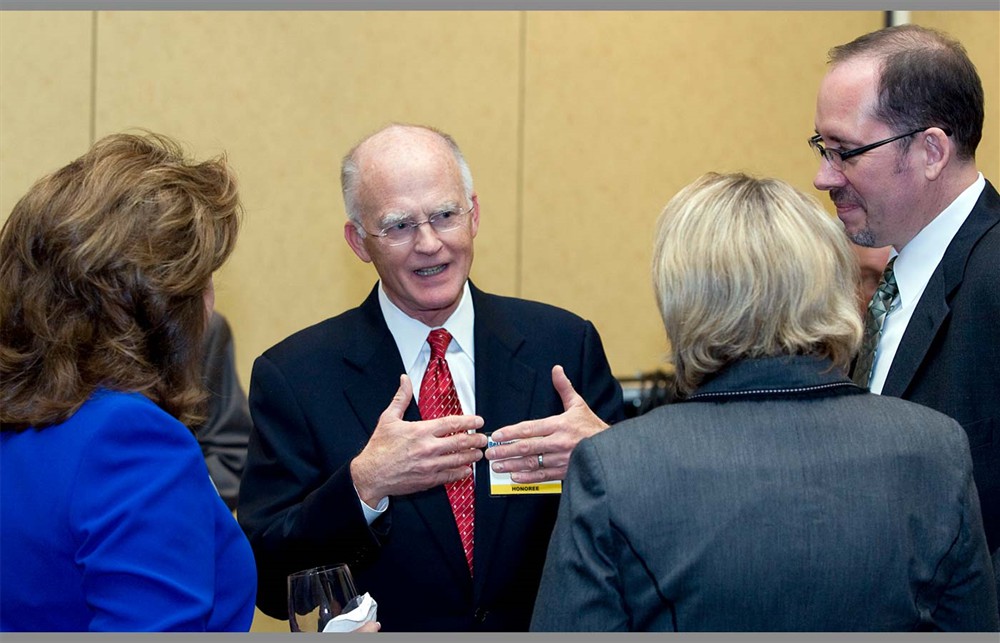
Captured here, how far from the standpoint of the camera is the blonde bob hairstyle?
62.1 inches

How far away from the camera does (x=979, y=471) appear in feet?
6.77

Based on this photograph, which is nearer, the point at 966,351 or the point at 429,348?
the point at 966,351

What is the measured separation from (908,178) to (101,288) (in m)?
1.64

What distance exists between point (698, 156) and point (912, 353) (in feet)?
10.2

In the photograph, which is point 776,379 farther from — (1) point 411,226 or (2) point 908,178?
(1) point 411,226

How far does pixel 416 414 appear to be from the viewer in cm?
235

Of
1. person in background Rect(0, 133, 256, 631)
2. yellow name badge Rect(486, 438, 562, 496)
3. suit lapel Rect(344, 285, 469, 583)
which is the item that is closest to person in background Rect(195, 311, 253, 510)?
suit lapel Rect(344, 285, 469, 583)

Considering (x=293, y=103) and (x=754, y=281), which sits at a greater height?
(x=293, y=103)

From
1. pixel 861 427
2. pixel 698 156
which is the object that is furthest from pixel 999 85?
pixel 861 427

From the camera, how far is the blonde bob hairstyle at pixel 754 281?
5.17ft

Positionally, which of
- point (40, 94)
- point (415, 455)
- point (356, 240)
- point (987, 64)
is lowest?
point (415, 455)

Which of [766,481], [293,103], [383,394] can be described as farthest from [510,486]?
[293,103]

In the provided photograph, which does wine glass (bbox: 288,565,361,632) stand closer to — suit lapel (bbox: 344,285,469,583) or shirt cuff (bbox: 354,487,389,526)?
shirt cuff (bbox: 354,487,389,526)

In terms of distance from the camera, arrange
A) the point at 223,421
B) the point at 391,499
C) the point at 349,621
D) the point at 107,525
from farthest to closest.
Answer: the point at 223,421
the point at 391,499
the point at 349,621
the point at 107,525
